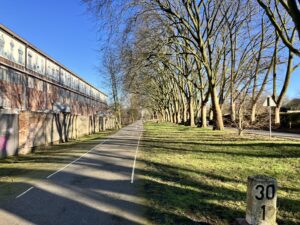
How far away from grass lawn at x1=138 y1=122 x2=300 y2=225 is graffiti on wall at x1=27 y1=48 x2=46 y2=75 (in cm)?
3204

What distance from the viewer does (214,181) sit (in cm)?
860

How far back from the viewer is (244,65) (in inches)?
1406

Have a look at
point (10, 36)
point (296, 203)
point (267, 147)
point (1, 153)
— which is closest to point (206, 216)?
point (296, 203)

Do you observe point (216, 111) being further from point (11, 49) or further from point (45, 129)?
point (11, 49)

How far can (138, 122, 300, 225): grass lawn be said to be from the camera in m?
6.01

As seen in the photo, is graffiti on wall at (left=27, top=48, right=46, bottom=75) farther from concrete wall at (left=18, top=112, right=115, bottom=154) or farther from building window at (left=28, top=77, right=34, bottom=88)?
concrete wall at (left=18, top=112, right=115, bottom=154)

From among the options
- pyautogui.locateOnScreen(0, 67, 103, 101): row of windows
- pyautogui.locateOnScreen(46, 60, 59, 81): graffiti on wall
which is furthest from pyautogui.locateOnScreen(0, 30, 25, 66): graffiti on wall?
Answer: pyautogui.locateOnScreen(46, 60, 59, 81): graffiti on wall

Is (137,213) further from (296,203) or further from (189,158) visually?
(189,158)

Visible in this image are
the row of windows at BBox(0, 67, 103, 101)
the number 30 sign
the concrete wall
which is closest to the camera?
the number 30 sign

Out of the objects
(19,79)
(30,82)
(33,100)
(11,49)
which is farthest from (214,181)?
(30,82)

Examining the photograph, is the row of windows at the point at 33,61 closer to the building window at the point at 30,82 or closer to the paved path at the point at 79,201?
the building window at the point at 30,82

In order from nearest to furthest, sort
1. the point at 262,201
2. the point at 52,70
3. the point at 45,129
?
1. the point at 262,201
2. the point at 45,129
3. the point at 52,70

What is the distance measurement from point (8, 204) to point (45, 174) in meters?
3.56

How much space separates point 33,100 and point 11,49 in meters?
6.93
